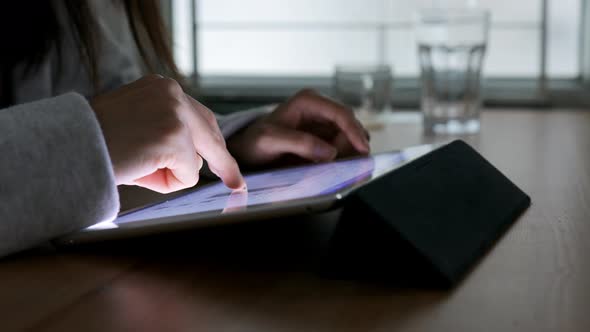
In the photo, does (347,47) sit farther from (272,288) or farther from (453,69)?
(272,288)

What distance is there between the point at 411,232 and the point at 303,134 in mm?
432

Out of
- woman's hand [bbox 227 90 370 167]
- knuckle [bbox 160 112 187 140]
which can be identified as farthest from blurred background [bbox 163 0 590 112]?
knuckle [bbox 160 112 187 140]

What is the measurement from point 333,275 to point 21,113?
25cm

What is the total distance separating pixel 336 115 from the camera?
0.94m

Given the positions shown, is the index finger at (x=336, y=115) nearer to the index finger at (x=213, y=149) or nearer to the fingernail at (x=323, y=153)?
the fingernail at (x=323, y=153)

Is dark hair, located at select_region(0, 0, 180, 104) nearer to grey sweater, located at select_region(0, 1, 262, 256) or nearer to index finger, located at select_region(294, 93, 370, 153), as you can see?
index finger, located at select_region(294, 93, 370, 153)

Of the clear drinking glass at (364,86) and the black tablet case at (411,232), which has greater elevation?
the black tablet case at (411,232)

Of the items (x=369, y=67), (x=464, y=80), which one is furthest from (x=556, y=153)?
(x=369, y=67)

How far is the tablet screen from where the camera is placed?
521 mm

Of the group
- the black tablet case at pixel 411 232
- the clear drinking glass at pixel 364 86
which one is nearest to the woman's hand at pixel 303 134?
the black tablet case at pixel 411 232

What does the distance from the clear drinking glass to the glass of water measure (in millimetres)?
124

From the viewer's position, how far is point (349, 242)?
0.47 meters

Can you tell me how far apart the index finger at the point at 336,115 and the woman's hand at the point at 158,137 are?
272 millimetres

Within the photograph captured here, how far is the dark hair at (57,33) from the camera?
1051mm
